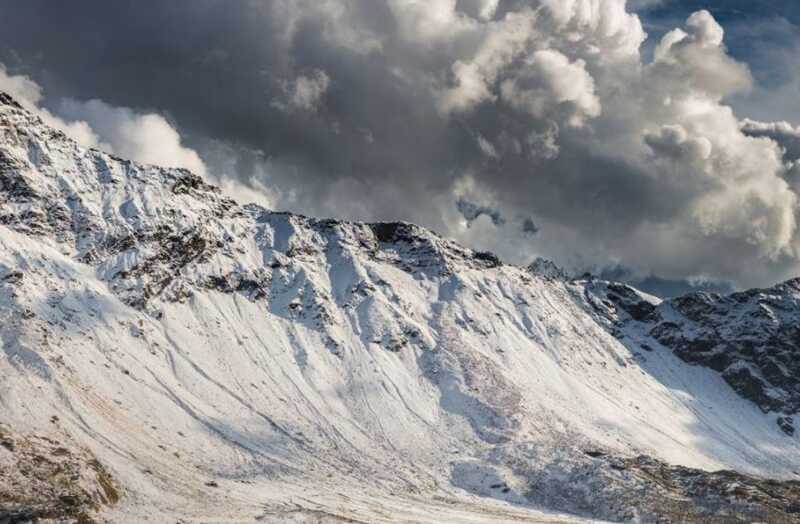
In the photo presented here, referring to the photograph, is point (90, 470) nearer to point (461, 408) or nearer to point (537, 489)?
point (537, 489)

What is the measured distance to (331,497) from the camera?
116 meters

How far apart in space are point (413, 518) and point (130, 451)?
45.9 metres

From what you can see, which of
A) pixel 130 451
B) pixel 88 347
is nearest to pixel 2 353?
pixel 88 347

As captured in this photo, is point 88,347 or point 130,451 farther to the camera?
point 88,347

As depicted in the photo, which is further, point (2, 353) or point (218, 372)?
point (218, 372)

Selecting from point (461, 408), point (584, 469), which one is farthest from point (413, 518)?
point (461, 408)

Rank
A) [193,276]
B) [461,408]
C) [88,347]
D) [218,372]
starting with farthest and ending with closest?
[193,276] → [461,408] → [218,372] → [88,347]

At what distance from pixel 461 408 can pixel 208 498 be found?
287 feet

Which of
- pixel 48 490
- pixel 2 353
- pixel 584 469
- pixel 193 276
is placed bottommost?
pixel 48 490

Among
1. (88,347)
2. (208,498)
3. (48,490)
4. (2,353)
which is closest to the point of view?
A: (48,490)

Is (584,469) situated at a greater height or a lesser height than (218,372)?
greater

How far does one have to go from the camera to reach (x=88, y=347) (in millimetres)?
149625

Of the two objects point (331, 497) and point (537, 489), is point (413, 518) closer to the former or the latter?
point (331, 497)

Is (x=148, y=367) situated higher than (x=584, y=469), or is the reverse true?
(x=584, y=469)
